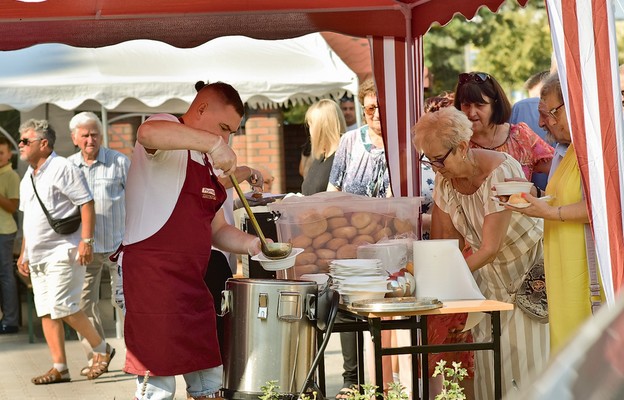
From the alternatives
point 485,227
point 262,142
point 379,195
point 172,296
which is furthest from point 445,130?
point 262,142

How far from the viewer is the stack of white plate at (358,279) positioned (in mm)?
4129

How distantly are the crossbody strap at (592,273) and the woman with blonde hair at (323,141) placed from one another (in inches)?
127

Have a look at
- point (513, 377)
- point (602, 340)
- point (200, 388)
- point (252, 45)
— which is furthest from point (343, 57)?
point (602, 340)

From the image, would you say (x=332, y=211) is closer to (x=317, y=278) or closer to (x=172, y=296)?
(x=317, y=278)

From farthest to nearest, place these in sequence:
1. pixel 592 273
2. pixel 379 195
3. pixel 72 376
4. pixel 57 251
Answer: pixel 72 376 < pixel 57 251 < pixel 379 195 < pixel 592 273

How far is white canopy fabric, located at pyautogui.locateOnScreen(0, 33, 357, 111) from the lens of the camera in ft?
34.9

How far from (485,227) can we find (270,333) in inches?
43.3

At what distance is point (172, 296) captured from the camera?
3.82 metres

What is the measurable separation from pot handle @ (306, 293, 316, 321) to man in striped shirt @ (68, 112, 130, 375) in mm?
4530

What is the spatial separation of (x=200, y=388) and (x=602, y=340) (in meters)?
3.25

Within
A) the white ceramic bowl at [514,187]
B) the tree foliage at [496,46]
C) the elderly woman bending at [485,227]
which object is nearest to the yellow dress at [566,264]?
the white ceramic bowl at [514,187]

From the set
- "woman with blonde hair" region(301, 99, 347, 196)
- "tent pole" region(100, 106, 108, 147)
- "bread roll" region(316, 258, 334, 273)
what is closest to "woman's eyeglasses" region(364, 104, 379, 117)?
"woman with blonde hair" region(301, 99, 347, 196)

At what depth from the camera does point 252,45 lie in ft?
37.8

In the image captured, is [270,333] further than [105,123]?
No
